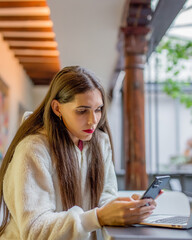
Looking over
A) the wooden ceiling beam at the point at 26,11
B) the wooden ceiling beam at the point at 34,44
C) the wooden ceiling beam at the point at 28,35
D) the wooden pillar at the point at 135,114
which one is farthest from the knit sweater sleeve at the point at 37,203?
the wooden ceiling beam at the point at 34,44

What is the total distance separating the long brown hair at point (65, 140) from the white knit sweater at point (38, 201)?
29 mm

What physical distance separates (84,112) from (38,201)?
354 millimetres

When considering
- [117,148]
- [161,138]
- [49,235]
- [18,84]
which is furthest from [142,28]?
[161,138]

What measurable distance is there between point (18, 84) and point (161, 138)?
5970 millimetres

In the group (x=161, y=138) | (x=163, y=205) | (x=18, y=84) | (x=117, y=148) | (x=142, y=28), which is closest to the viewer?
(x=163, y=205)

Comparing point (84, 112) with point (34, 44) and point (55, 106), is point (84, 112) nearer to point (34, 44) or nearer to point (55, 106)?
point (55, 106)

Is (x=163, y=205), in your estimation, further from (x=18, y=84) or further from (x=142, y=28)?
(x=18, y=84)

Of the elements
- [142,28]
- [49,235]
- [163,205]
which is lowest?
[163,205]

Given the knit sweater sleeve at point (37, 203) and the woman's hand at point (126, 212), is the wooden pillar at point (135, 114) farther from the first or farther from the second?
the woman's hand at point (126, 212)

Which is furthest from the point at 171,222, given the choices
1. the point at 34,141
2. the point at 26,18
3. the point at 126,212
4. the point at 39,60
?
the point at 39,60

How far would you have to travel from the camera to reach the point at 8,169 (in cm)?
143

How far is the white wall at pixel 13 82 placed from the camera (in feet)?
18.7

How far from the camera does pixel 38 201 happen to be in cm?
124

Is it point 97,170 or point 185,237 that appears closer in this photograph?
point 185,237
